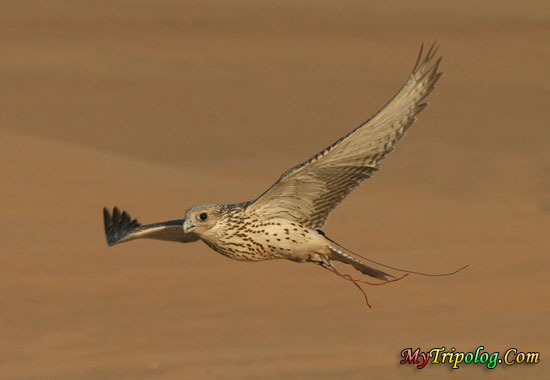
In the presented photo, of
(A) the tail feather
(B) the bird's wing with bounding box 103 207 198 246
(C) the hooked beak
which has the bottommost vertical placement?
(A) the tail feather

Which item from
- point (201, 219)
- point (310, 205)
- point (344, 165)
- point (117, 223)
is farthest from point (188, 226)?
point (117, 223)

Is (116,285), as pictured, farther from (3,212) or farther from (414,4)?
(414,4)

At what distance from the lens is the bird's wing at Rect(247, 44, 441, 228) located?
8102 mm

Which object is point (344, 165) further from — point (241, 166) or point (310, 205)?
point (241, 166)

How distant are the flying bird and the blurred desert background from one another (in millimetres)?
5570

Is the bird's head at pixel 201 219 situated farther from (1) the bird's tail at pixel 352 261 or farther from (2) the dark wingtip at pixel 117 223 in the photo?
(2) the dark wingtip at pixel 117 223

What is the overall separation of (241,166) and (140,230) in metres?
17.0

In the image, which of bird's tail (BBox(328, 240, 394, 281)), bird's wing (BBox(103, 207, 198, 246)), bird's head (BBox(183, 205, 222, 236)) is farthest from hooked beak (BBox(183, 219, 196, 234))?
bird's tail (BBox(328, 240, 394, 281))

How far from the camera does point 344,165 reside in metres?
8.31

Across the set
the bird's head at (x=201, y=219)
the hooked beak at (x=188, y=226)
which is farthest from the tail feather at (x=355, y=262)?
the hooked beak at (x=188, y=226)

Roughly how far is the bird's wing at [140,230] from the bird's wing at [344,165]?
96 cm

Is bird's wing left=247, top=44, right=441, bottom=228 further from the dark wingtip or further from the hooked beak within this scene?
the dark wingtip

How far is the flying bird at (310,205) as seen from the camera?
321 inches

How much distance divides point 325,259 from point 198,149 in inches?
784
